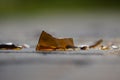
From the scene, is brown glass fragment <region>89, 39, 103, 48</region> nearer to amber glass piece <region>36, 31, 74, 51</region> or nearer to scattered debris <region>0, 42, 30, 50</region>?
amber glass piece <region>36, 31, 74, 51</region>

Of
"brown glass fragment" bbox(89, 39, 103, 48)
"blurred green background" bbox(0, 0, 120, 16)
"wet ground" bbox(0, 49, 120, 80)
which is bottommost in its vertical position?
"wet ground" bbox(0, 49, 120, 80)

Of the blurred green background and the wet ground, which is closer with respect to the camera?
the wet ground

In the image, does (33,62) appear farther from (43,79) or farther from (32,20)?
(32,20)

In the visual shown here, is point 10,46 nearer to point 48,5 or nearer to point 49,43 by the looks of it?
point 49,43

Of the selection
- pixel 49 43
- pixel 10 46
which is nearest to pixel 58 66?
pixel 49 43

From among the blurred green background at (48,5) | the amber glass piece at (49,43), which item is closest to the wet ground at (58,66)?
the amber glass piece at (49,43)

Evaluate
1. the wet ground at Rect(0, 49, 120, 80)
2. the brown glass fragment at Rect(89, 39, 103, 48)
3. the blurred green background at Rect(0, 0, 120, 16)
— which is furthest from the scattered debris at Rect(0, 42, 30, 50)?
the brown glass fragment at Rect(89, 39, 103, 48)
